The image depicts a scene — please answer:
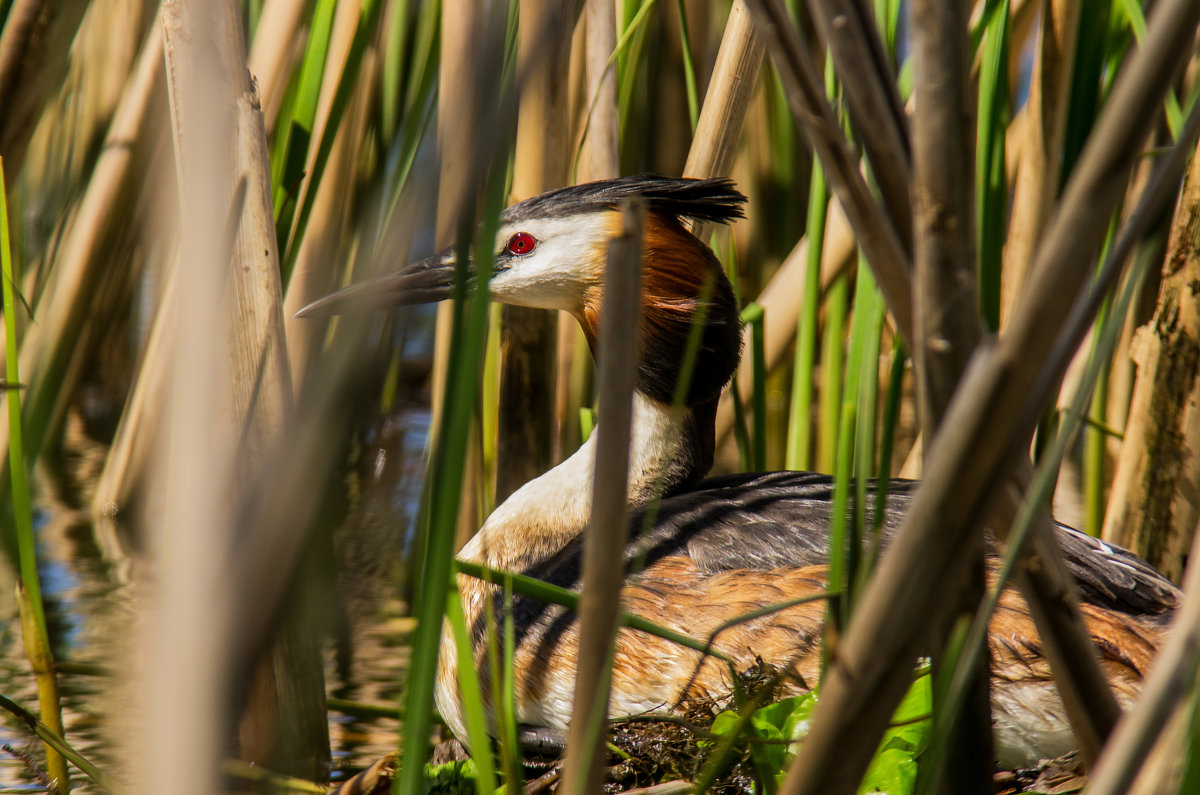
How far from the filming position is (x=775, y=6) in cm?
91

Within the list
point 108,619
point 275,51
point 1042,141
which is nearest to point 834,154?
point 275,51

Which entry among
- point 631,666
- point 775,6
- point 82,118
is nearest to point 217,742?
point 775,6

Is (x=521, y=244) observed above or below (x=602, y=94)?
below

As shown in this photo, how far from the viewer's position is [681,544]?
215 centimetres

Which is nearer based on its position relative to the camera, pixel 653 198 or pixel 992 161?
pixel 992 161

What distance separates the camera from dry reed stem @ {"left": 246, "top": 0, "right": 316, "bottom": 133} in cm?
214

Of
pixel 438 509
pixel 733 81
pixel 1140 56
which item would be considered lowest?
pixel 438 509

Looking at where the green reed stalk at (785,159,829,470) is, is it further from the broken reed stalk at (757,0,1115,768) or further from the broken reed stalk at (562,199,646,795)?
the broken reed stalk at (562,199,646,795)

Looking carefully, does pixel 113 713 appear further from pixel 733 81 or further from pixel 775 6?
pixel 733 81

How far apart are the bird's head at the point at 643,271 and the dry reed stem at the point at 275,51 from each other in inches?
16.1

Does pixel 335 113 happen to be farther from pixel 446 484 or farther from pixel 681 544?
pixel 446 484

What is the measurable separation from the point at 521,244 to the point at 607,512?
1.61 m

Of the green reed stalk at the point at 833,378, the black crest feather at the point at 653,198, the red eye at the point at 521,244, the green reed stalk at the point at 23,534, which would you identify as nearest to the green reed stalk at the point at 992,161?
the green reed stalk at the point at 833,378

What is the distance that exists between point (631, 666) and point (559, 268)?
0.86 m
